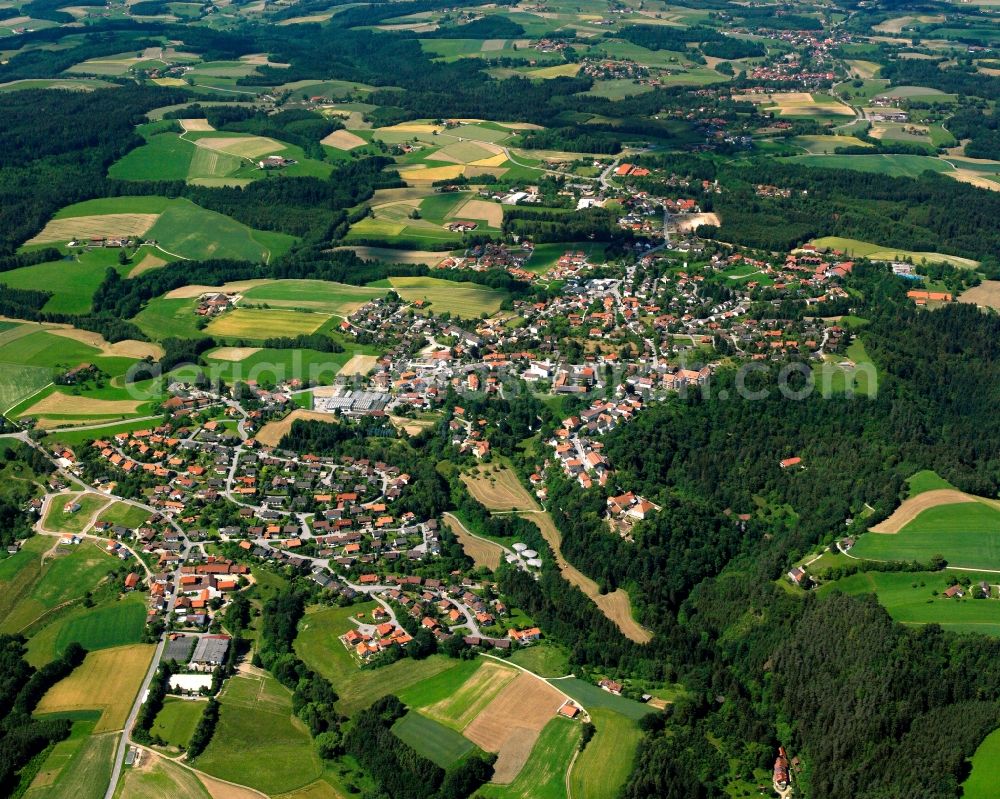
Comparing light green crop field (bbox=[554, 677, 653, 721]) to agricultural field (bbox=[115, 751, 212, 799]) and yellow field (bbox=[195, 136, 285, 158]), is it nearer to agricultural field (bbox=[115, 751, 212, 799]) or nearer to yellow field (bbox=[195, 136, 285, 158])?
agricultural field (bbox=[115, 751, 212, 799])

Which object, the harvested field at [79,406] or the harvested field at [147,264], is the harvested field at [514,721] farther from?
the harvested field at [147,264]

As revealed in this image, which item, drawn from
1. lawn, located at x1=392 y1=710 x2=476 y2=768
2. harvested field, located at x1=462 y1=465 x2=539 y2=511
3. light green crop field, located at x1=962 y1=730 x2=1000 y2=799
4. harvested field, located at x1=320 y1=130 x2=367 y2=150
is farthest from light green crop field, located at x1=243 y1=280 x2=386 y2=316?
light green crop field, located at x1=962 y1=730 x2=1000 y2=799

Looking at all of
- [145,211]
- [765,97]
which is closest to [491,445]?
[145,211]

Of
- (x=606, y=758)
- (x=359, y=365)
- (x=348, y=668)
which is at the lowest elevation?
(x=359, y=365)

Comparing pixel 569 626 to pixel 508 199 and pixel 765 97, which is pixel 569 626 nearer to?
pixel 508 199

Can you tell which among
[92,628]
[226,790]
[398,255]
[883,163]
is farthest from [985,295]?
[226,790]

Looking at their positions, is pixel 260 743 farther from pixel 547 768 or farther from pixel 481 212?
pixel 481 212
